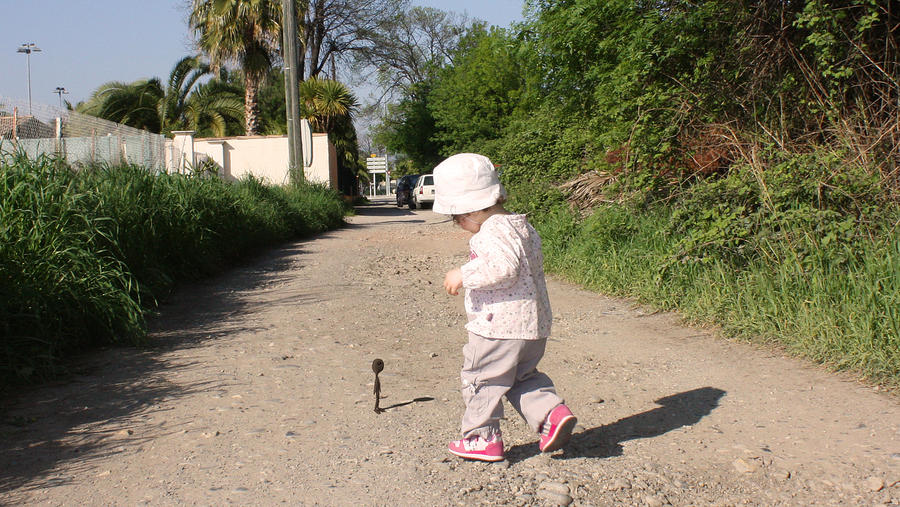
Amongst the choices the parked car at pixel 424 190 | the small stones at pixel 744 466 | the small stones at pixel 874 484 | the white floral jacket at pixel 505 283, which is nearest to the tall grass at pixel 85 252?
the white floral jacket at pixel 505 283

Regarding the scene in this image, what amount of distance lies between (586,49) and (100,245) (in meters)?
5.91

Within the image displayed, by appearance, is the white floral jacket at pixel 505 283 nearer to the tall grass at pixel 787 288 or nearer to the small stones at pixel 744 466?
the small stones at pixel 744 466

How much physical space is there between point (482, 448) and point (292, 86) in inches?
673

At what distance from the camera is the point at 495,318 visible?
332 cm

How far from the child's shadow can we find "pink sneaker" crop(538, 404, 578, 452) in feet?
0.61

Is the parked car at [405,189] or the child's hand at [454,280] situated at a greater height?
the parked car at [405,189]

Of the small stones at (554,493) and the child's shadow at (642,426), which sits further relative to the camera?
the child's shadow at (642,426)

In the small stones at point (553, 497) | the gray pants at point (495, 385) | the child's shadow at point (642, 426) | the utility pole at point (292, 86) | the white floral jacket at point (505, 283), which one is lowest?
the small stones at point (553, 497)

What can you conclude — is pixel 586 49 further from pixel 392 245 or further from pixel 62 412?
pixel 62 412

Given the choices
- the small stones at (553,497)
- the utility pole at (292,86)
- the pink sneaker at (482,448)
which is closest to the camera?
the small stones at (553,497)

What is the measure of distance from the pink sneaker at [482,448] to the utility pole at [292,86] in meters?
16.1

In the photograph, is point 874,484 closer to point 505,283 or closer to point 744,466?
point 744,466

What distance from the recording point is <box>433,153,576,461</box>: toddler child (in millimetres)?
3281

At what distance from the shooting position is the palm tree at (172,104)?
3373 cm
